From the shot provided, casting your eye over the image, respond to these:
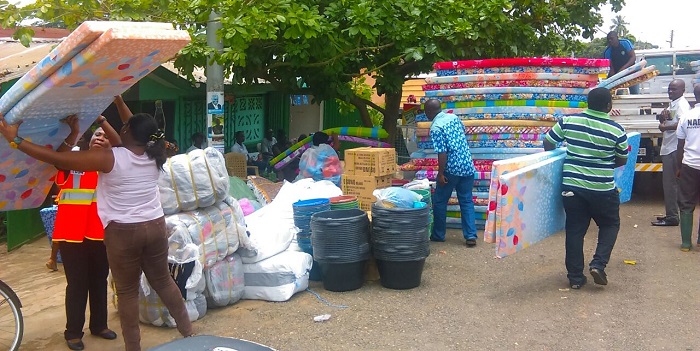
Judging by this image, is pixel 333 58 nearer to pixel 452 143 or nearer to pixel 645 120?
pixel 452 143

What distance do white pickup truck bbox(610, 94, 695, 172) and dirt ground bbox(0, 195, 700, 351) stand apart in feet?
10.6

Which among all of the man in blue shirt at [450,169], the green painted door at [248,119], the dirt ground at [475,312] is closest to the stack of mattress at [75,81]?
the dirt ground at [475,312]

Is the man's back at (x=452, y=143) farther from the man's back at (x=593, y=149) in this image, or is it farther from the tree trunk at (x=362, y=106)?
the tree trunk at (x=362, y=106)

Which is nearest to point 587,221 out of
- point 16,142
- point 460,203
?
point 460,203

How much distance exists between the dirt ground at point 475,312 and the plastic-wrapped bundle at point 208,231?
56 cm

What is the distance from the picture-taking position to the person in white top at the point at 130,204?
4770mm

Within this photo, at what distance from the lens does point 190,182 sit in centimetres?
602

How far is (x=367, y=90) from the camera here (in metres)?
17.0

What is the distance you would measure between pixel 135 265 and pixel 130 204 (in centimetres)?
42

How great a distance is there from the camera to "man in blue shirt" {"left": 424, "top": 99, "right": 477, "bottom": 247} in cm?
848

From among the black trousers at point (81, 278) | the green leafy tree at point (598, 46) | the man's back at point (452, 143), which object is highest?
the green leafy tree at point (598, 46)

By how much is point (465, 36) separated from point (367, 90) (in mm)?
6525

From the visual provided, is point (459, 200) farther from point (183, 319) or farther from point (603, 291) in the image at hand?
point (183, 319)

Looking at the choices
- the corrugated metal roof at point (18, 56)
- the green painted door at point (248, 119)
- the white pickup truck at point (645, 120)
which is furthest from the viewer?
the green painted door at point (248, 119)
